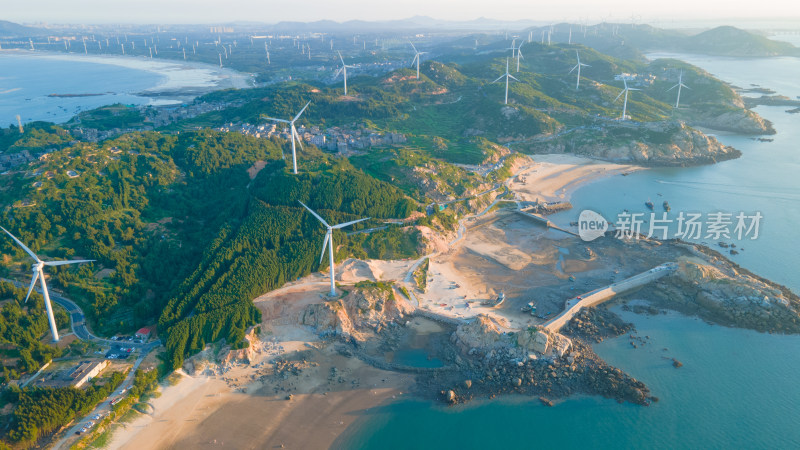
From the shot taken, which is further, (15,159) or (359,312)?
(15,159)

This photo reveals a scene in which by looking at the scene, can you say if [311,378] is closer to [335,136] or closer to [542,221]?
[542,221]

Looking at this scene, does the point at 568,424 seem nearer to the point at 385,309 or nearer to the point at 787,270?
the point at 385,309

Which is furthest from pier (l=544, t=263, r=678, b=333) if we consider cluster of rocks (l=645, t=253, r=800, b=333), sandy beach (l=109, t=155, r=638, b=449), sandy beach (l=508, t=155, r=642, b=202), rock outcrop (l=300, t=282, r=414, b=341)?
sandy beach (l=508, t=155, r=642, b=202)

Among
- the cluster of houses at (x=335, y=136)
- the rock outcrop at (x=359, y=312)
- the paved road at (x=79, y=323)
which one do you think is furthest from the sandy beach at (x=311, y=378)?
the cluster of houses at (x=335, y=136)

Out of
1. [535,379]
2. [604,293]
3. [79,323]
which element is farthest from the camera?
[604,293]

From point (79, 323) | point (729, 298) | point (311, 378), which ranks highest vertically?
point (79, 323)

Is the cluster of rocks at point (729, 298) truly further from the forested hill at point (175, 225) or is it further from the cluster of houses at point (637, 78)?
the cluster of houses at point (637, 78)

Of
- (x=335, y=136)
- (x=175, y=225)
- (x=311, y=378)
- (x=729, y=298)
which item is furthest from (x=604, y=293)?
(x=335, y=136)

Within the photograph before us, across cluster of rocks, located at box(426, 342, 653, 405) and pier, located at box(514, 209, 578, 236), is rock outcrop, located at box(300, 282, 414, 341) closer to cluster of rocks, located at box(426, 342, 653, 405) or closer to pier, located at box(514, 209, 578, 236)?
cluster of rocks, located at box(426, 342, 653, 405)
